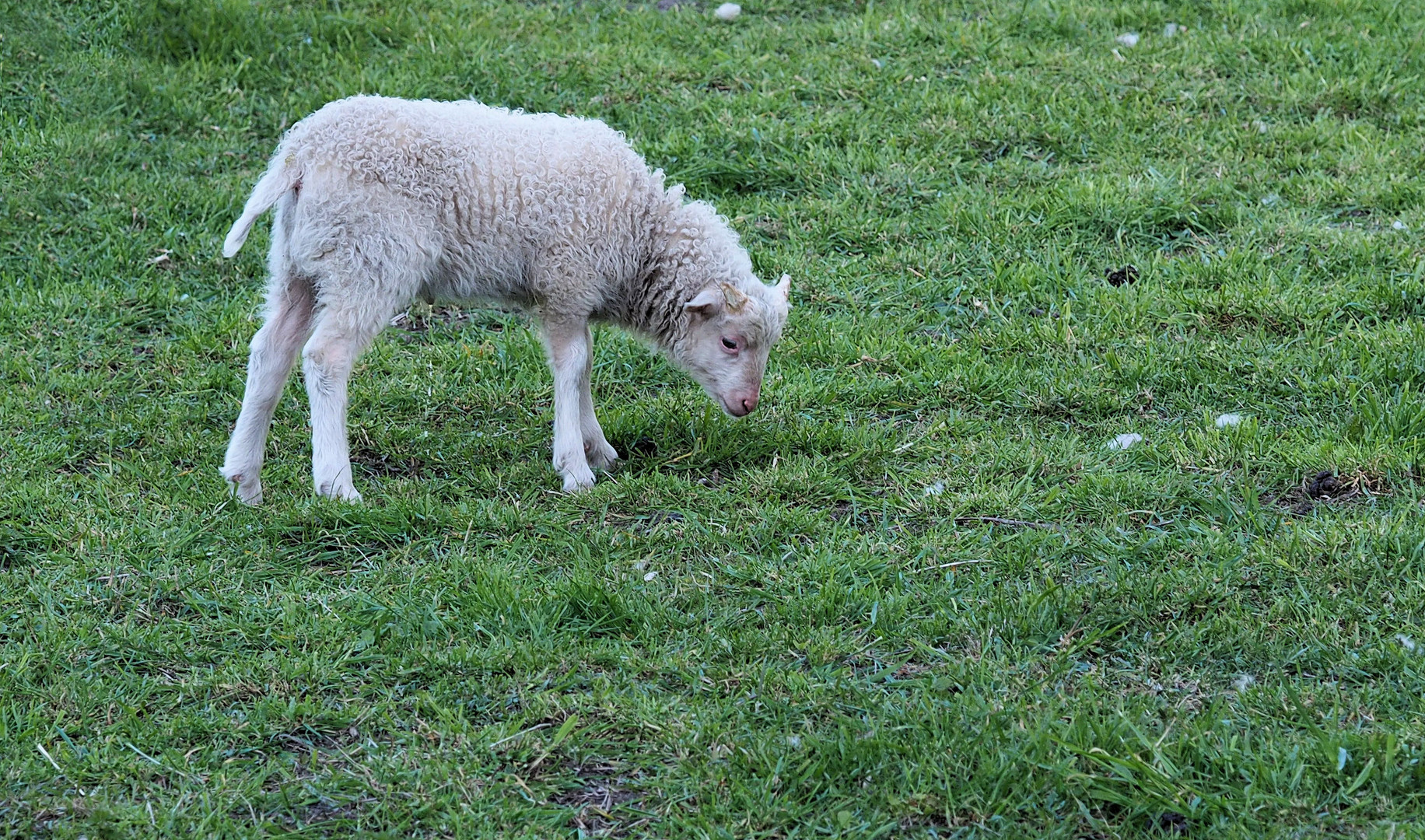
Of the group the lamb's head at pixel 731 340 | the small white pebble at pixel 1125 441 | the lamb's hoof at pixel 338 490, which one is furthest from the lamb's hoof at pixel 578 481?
the small white pebble at pixel 1125 441

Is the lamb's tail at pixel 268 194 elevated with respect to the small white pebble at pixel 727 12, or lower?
elevated

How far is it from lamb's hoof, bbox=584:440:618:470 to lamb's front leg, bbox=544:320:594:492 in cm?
8

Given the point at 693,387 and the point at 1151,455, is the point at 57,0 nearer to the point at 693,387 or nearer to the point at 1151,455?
the point at 693,387

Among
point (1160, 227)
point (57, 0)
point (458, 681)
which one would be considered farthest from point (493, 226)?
point (57, 0)

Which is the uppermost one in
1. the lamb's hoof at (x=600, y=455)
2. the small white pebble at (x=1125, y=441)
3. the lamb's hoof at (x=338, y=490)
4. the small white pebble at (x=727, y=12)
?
the small white pebble at (x=727, y=12)

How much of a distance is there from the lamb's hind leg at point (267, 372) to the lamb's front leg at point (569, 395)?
35.5 inches

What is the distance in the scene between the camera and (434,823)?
3404 millimetres

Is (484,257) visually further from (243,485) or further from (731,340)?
(243,485)

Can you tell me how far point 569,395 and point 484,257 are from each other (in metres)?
0.58

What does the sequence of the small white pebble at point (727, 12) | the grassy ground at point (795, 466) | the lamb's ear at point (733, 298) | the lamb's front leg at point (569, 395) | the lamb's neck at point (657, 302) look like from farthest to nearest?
the small white pebble at point (727, 12) < the lamb's neck at point (657, 302) < the lamb's ear at point (733, 298) < the lamb's front leg at point (569, 395) < the grassy ground at point (795, 466)

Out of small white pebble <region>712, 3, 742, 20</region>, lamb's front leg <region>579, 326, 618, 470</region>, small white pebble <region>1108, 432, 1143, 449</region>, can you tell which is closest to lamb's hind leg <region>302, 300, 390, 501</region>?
lamb's front leg <region>579, 326, 618, 470</region>

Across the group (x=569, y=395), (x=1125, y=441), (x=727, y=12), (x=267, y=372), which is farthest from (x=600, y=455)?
(x=727, y=12)

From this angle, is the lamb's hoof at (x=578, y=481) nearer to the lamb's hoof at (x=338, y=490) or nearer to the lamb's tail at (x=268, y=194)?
the lamb's hoof at (x=338, y=490)

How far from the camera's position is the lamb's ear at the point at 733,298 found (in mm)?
5355
